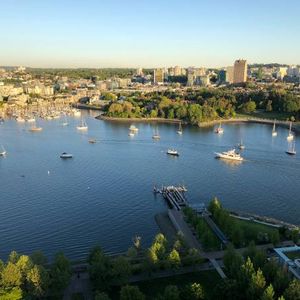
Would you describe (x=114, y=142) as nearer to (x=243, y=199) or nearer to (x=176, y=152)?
(x=176, y=152)

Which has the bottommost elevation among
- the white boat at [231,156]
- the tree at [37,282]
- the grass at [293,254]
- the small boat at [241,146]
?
the small boat at [241,146]

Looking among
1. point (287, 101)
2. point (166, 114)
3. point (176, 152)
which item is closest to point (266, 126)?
point (287, 101)

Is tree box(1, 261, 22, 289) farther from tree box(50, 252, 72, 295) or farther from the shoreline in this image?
the shoreline

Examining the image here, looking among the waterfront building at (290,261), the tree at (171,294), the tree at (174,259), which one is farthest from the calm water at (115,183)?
the waterfront building at (290,261)

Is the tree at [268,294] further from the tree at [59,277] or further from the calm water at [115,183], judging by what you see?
the calm water at [115,183]

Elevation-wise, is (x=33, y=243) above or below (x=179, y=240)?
below

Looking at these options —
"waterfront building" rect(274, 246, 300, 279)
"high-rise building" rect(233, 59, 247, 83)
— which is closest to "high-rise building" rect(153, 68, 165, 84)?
"high-rise building" rect(233, 59, 247, 83)

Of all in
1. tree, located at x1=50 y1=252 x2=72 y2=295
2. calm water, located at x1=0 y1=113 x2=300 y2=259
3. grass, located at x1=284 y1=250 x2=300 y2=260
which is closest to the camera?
tree, located at x1=50 y1=252 x2=72 y2=295
